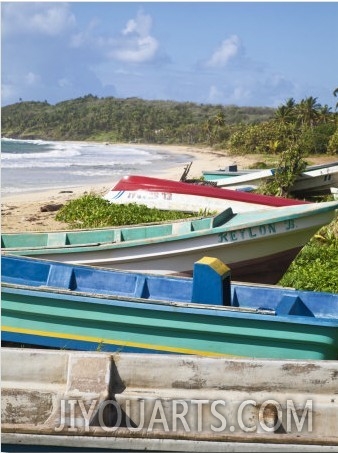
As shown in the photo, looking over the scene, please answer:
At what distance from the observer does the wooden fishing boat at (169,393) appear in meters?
4.50

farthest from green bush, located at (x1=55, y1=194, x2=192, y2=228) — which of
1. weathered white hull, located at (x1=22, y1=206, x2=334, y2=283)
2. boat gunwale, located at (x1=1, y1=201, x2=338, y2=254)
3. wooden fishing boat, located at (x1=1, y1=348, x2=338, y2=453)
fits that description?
wooden fishing boat, located at (x1=1, y1=348, x2=338, y2=453)

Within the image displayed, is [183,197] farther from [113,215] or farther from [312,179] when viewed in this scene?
[312,179]

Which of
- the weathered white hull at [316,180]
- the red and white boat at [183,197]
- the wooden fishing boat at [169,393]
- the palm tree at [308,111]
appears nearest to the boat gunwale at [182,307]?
the wooden fishing boat at [169,393]

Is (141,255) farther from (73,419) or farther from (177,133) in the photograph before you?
(177,133)

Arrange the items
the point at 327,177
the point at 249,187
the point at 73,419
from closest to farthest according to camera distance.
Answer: the point at 73,419, the point at 249,187, the point at 327,177

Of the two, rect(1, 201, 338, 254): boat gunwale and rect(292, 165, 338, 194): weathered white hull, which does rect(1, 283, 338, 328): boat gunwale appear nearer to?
rect(1, 201, 338, 254): boat gunwale

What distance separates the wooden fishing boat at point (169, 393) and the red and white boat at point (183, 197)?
732cm

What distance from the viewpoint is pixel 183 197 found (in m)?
13.7

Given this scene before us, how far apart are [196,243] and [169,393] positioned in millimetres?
4008

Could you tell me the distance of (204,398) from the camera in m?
4.76

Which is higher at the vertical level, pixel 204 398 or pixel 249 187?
pixel 249 187

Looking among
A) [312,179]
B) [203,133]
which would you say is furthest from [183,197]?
[203,133]

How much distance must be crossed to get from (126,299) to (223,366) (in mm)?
1583

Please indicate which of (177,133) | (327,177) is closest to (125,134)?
(177,133)
